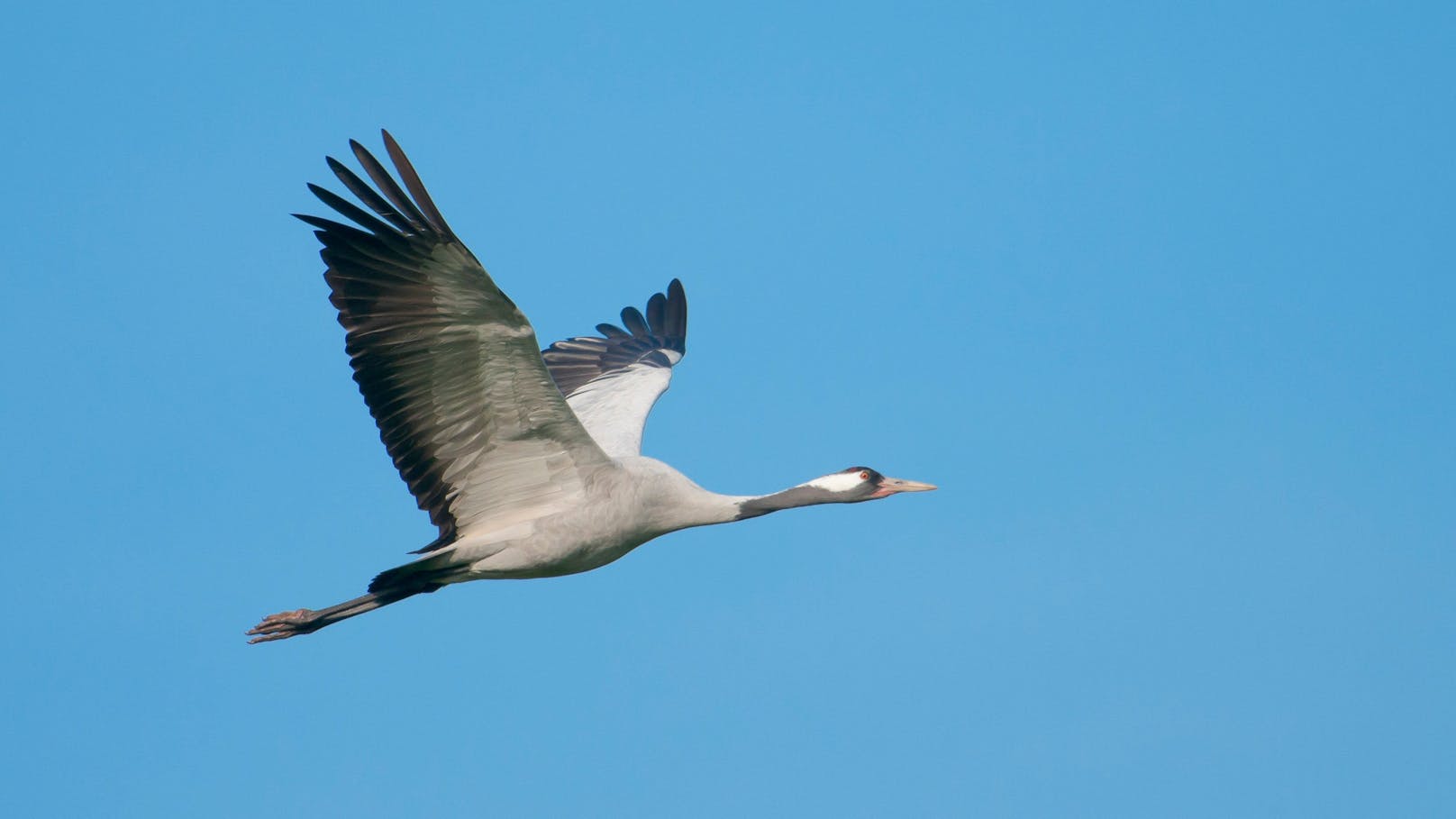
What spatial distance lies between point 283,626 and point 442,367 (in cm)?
265

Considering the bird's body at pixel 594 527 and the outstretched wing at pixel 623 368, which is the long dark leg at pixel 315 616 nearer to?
the bird's body at pixel 594 527

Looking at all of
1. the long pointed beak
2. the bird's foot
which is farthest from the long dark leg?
the long pointed beak

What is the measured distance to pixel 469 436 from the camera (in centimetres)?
1109

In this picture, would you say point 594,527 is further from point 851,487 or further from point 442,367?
point 851,487

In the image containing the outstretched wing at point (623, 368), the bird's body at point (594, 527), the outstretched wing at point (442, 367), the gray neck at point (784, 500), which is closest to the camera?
the outstretched wing at point (442, 367)

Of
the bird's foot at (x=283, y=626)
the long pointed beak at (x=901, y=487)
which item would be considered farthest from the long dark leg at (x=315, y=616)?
the long pointed beak at (x=901, y=487)

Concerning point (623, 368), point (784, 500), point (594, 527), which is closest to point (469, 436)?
point (594, 527)

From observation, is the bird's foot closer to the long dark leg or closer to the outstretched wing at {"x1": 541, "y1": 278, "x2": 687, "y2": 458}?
the long dark leg

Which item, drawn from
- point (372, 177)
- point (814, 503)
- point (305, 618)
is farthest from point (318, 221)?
point (814, 503)

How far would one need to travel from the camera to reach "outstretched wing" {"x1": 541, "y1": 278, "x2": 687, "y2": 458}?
13633 millimetres

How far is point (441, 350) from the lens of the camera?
412 inches

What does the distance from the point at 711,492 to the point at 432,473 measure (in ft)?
6.51

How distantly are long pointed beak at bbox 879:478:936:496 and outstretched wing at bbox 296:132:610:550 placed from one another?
212 centimetres

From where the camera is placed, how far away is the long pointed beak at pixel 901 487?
39.2ft
